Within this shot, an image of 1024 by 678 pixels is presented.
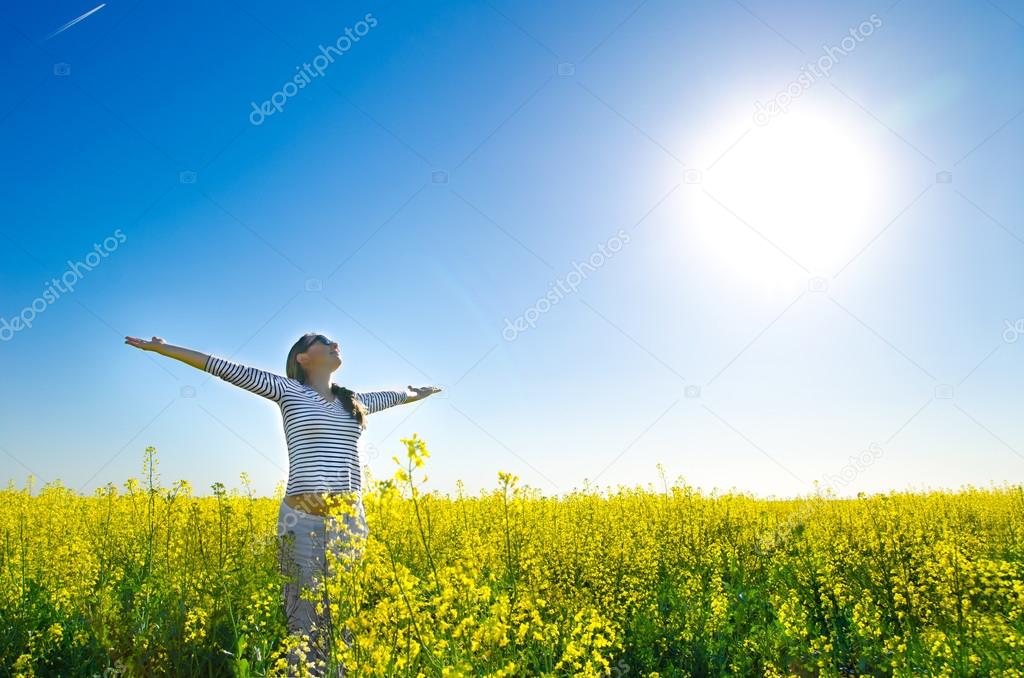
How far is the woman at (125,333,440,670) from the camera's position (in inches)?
155

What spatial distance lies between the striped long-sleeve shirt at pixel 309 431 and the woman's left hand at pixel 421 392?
1250 millimetres

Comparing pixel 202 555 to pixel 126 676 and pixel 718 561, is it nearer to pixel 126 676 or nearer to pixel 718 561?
pixel 126 676

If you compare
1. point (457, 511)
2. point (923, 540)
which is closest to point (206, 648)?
point (457, 511)

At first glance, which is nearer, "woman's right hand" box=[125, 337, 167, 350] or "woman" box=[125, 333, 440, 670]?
"woman" box=[125, 333, 440, 670]

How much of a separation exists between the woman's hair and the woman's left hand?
1010 millimetres

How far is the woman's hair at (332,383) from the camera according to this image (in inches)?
181

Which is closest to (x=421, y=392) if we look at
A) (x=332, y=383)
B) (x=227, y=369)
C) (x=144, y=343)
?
(x=332, y=383)

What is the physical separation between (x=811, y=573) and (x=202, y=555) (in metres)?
5.57

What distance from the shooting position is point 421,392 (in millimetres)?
5926

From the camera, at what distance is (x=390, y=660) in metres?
2.73

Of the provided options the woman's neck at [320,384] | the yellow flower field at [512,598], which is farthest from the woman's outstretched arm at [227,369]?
the yellow flower field at [512,598]

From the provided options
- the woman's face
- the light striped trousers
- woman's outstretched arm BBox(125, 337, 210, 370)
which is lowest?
the light striped trousers

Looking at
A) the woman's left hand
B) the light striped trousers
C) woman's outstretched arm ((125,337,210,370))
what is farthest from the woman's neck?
the woman's left hand

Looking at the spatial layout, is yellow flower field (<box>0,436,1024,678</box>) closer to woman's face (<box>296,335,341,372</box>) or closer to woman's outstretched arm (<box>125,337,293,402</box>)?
woman's outstretched arm (<box>125,337,293,402</box>)
